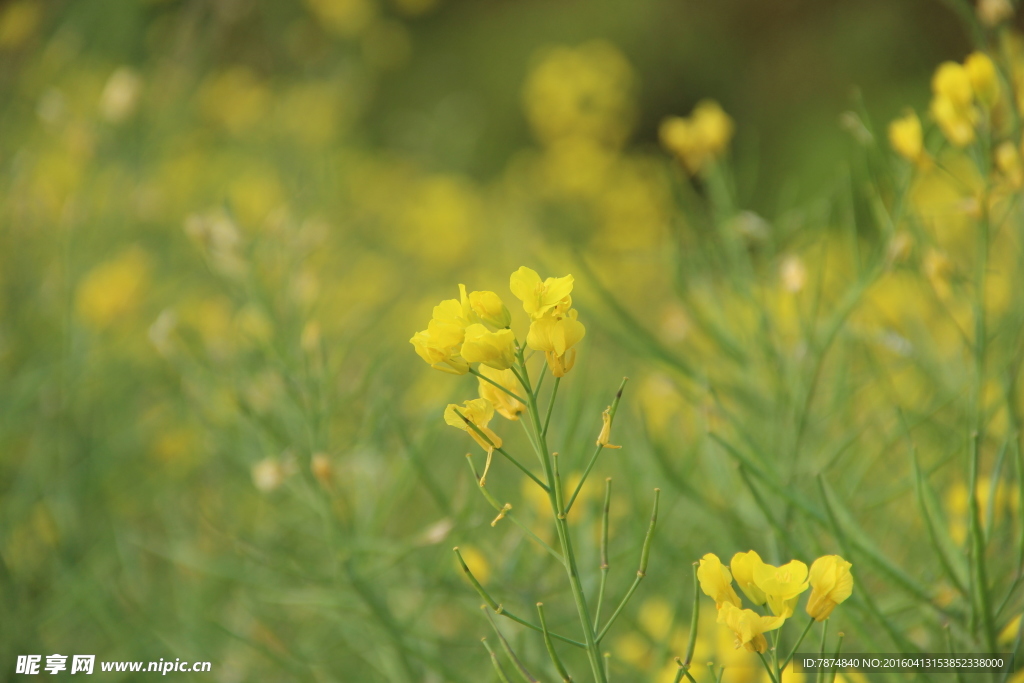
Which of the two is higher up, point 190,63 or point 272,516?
point 190,63

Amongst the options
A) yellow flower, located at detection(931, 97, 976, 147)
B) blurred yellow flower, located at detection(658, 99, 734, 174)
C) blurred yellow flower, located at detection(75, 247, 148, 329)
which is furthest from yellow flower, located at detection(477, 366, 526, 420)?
blurred yellow flower, located at detection(75, 247, 148, 329)

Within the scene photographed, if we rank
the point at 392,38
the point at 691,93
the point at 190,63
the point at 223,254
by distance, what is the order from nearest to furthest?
the point at 223,254 → the point at 190,63 → the point at 392,38 → the point at 691,93

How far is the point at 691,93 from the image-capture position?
12.3ft

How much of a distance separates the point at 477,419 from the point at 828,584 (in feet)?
0.49

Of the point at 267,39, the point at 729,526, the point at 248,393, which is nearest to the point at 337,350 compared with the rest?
the point at 248,393

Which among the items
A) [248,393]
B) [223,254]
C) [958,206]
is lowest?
[248,393]

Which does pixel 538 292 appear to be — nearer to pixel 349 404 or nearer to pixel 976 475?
pixel 976 475

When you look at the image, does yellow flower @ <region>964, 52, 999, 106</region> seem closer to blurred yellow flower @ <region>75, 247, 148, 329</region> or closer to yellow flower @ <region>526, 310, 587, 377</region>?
yellow flower @ <region>526, 310, 587, 377</region>

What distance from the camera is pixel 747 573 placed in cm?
29

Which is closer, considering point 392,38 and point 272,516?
point 272,516

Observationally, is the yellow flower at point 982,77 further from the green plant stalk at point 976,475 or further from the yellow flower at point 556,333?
the yellow flower at point 556,333

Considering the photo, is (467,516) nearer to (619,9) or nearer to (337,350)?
(337,350)

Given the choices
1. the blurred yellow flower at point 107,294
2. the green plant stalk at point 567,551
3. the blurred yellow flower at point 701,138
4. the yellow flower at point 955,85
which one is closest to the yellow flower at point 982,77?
the yellow flower at point 955,85

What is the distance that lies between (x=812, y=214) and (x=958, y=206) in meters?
0.16
